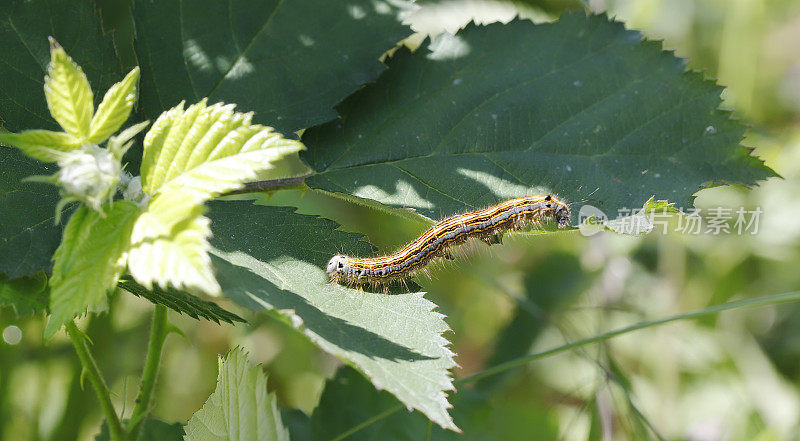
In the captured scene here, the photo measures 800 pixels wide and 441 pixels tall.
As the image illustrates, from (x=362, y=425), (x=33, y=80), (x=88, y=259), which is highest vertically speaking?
(x=33, y=80)

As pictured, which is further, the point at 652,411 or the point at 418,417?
the point at 652,411

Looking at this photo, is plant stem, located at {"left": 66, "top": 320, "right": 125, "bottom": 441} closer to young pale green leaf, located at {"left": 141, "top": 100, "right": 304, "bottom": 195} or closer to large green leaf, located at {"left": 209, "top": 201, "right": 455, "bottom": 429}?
large green leaf, located at {"left": 209, "top": 201, "right": 455, "bottom": 429}

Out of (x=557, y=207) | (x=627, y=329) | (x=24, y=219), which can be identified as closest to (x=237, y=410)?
(x=24, y=219)

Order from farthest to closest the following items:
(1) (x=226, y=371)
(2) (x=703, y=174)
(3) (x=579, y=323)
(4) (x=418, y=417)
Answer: (3) (x=579, y=323)
(4) (x=418, y=417)
(2) (x=703, y=174)
(1) (x=226, y=371)

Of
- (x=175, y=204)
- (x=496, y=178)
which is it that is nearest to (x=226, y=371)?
(x=175, y=204)

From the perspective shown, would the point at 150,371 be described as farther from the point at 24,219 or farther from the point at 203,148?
the point at 203,148

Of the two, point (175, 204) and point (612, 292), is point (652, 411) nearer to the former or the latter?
point (612, 292)
